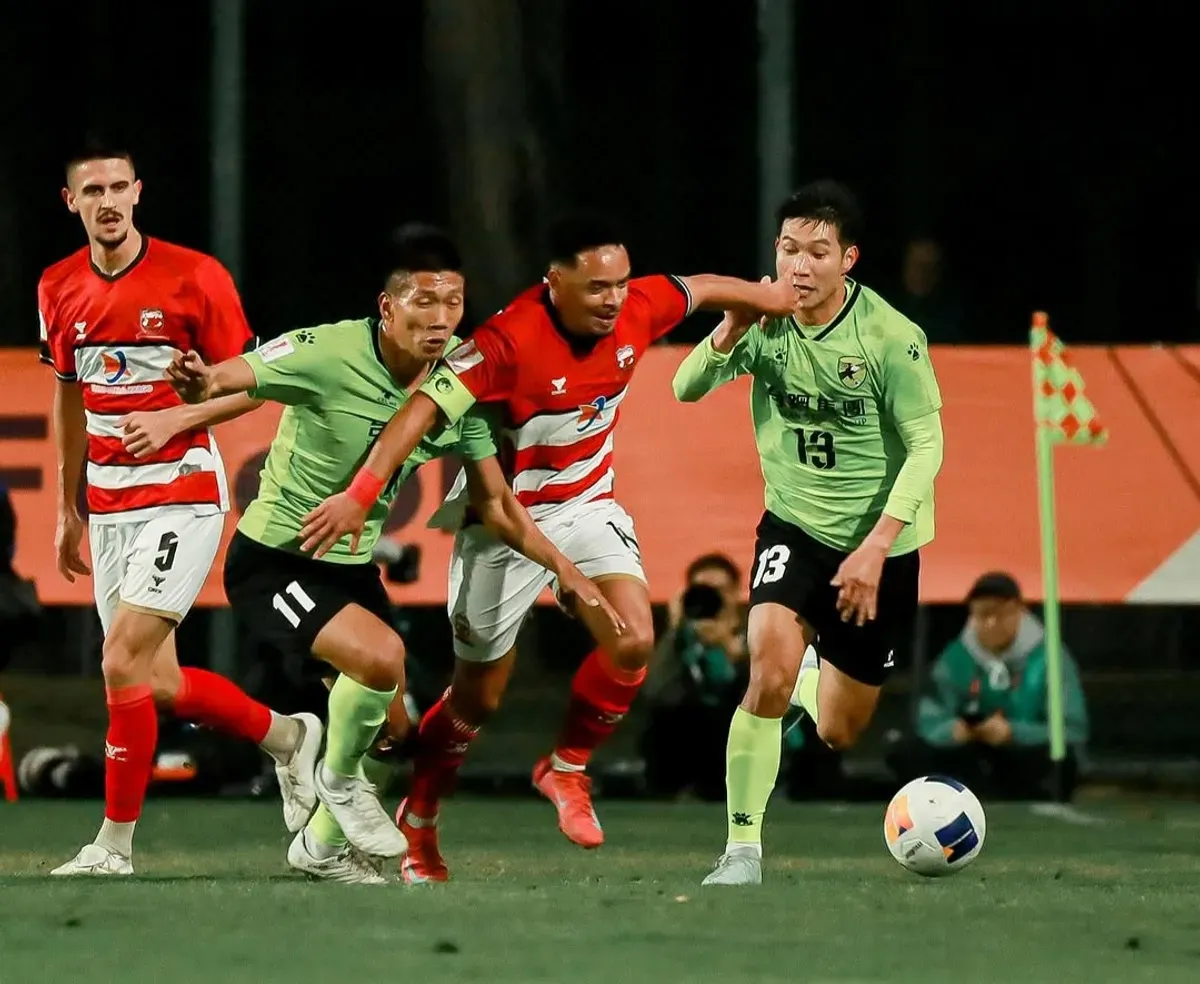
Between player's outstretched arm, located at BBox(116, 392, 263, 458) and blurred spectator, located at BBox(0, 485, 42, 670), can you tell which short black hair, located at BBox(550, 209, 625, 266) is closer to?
player's outstretched arm, located at BBox(116, 392, 263, 458)

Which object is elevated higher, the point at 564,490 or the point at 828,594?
the point at 564,490

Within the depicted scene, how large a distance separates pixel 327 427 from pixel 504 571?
806mm

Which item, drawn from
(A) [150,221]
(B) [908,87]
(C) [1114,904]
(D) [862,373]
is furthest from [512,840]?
(B) [908,87]

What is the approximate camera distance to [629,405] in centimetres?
1226

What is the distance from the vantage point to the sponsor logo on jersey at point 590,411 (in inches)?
328

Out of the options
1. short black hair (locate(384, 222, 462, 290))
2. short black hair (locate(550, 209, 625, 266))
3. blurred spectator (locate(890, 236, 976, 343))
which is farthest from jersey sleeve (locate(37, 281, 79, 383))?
blurred spectator (locate(890, 236, 976, 343))

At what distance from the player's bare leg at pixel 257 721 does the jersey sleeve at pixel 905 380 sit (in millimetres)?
2192

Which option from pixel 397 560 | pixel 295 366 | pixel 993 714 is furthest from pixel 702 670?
pixel 295 366

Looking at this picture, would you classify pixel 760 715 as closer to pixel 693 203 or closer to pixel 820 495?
pixel 820 495

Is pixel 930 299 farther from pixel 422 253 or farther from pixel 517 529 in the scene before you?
pixel 422 253

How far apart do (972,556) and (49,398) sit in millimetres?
4188

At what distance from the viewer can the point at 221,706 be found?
29.4ft

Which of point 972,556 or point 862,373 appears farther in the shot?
point 972,556

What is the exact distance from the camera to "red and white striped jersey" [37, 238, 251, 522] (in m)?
8.49
